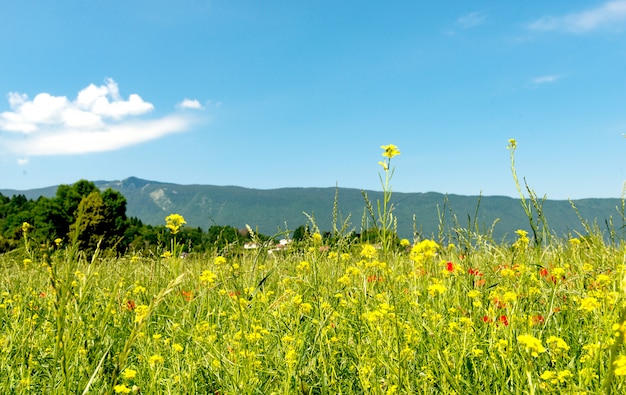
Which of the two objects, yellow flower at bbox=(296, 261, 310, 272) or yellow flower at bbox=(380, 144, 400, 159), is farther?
yellow flower at bbox=(296, 261, 310, 272)

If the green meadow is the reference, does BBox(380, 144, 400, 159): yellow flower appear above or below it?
above

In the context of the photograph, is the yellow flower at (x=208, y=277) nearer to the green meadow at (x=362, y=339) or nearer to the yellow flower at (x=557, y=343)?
the green meadow at (x=362, y=339)

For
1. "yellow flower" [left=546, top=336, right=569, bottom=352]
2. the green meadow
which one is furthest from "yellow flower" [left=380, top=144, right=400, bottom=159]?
"yellow flower" [left=546, top=336, right=569, bottom=352]

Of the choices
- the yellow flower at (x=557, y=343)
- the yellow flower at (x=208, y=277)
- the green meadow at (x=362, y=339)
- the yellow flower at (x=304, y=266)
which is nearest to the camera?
the yellow flower at (x=557, y=343)

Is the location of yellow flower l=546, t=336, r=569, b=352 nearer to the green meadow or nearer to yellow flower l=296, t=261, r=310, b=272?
the green meadow

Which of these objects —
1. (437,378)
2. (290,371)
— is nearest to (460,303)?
(437,378)

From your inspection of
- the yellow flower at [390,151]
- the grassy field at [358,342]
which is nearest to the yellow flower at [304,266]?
the grassy field at [358,342]

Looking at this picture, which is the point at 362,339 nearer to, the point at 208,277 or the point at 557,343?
the point at 208,277

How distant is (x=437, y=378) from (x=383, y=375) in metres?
0.42

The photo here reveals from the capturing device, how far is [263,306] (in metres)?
3.70

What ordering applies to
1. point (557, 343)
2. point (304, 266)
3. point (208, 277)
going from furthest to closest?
point (304, 266) < point (208, 277) < point (557, 343)

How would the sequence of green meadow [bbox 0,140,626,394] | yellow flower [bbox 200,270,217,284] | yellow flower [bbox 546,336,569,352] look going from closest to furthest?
yellow flower [bbox 546,336,569,352]
green meadow [bbox 0,140,626,394]
yellow flower [bbox 200,270,217,284]

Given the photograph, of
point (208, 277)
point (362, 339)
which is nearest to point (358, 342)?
point (362, 339)

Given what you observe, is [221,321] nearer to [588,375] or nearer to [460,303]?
[460,303]
